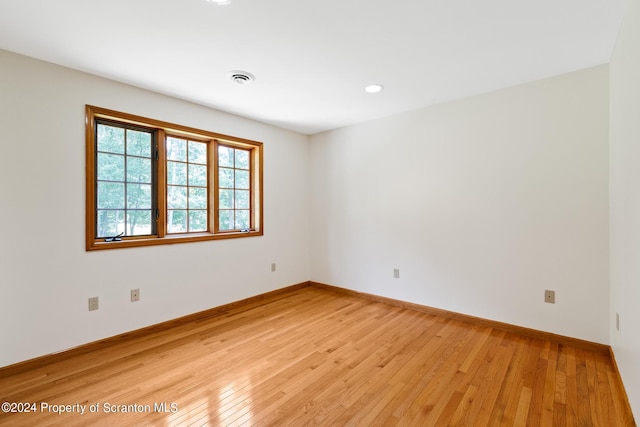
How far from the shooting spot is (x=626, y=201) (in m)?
1.78

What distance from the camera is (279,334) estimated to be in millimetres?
2773

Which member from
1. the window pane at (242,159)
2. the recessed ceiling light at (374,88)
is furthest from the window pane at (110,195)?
the recessed ceiling light at (374,88)

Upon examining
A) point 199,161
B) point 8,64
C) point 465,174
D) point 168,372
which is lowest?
point 168,372

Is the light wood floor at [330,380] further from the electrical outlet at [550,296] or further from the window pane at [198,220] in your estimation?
the window pane at [198,220]

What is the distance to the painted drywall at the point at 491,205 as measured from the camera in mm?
2418

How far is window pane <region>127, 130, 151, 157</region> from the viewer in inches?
111

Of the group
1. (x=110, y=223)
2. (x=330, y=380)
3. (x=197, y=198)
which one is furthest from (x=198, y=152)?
(x=330, y=380)

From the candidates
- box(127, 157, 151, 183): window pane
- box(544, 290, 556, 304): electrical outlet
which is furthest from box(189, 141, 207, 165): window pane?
box(544, 290, 556, 304): electrical outlet

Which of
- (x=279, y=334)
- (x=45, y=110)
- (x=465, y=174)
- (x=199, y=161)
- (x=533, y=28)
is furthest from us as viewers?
(x=199, y=161)

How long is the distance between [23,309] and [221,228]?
71.5 inches

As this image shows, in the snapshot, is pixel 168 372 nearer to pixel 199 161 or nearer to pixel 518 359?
pixel 199 161

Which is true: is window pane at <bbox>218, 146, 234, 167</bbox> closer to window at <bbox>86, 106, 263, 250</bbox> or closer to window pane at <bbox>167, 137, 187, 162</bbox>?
window at <bbox>86, 106, 263, 250</bbox>

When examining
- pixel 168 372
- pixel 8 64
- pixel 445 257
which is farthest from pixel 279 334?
pixel 8 64

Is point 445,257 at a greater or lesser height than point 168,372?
greater
